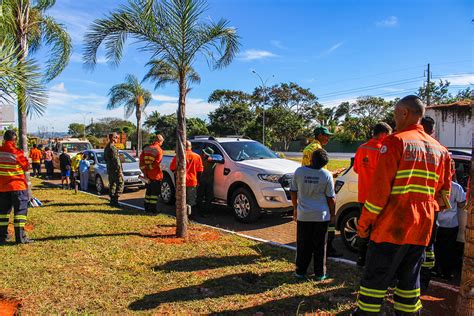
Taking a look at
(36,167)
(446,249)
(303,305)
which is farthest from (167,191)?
(36,167)

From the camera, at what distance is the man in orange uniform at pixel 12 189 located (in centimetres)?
632

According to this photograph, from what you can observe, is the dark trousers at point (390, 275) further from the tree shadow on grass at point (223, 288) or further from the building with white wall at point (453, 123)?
the building with white wall at point (453, 123)

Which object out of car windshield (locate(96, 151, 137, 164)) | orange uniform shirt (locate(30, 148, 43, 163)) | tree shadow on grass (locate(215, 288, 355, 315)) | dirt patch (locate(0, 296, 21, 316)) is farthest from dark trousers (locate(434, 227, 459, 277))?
orange uniform shirt (locate(30, 148, 43, 163))

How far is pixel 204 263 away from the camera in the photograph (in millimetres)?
5445

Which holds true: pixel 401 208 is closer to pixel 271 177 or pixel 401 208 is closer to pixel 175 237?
pixel 175 237

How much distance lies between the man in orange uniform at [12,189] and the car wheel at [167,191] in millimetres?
4354

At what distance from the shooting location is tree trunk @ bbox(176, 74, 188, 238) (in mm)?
6594

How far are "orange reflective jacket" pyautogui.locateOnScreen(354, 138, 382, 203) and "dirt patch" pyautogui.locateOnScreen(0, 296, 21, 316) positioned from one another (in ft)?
13.8

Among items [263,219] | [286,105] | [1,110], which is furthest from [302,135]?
[1,110]

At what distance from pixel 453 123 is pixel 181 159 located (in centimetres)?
3091

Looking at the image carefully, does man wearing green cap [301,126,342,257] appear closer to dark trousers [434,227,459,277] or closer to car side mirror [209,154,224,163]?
dark trousers [434,227,459,277]

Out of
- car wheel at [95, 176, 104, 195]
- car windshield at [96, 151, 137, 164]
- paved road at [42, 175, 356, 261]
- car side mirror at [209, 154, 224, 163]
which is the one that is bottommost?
paved road at [42, 175, 356, 261]

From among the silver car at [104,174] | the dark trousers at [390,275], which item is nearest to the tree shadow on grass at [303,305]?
the dark trousers at [390,275]

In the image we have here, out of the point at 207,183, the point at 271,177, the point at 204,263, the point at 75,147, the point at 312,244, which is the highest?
the point at 75,147
